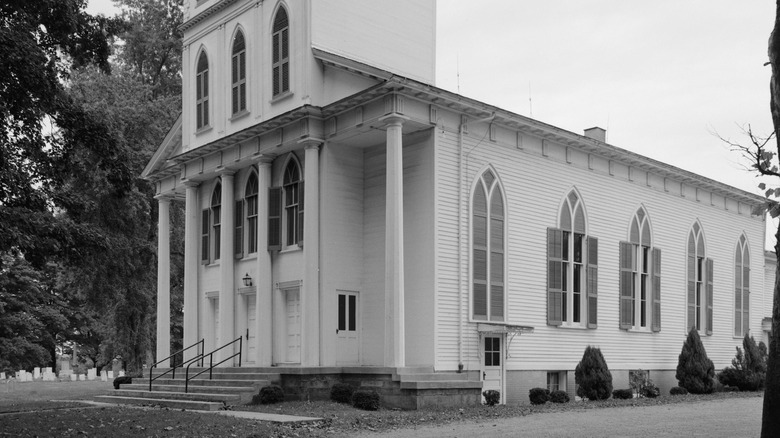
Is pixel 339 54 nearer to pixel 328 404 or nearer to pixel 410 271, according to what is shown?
pixel 410 271

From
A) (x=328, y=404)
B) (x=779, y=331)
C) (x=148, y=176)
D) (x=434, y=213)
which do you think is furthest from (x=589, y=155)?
(x=779, y=331)

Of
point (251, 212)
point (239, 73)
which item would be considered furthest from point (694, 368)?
point (239, 73)

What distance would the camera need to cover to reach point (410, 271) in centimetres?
2406

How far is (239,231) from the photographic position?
28172mm

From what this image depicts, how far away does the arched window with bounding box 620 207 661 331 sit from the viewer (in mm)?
30672

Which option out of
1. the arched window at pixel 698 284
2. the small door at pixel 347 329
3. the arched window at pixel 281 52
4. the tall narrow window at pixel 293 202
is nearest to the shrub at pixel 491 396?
the small door at pixel 347 329

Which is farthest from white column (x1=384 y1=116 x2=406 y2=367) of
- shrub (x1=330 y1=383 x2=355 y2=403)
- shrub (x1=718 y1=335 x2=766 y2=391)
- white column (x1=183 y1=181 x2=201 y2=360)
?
shrub (x1=718 y1=335 x2=766 y2=391)

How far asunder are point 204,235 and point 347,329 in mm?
7747

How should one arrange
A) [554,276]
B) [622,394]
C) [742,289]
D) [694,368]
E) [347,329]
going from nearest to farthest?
[347,329] → [622,394] → [554,276] → [694,368] → [742,289]

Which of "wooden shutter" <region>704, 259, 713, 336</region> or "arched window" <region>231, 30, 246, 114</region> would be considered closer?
"arched window" <region>231, 30, 246, 114</region>

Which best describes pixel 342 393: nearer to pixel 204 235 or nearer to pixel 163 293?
pixel 204 235

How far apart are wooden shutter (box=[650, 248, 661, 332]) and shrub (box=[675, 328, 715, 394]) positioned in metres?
1.23

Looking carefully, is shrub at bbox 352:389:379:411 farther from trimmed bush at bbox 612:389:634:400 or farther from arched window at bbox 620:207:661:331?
arched window at bbox 620:207:661:331

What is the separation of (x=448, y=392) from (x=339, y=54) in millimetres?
10255
